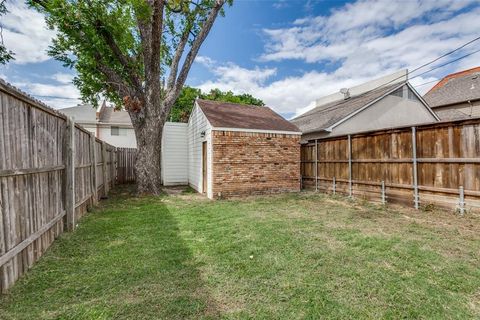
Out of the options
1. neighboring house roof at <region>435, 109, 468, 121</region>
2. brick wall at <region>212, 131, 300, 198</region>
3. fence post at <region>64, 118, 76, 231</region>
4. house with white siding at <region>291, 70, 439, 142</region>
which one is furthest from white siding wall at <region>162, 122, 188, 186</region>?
neighboring house roof at <region>435, 109, 468, 121</region>

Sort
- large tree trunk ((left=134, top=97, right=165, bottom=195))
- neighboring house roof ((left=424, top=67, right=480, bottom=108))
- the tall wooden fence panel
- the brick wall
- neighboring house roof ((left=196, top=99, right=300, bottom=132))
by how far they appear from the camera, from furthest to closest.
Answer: neighboring house roof ((left=424, top=67, right=480, bottom=108)) < the tall wooden fence panel < large tree trunk ((left=134, top=97, right=165, bottom=195)) < neighboring house roof ((left=196, top=99, right=300, bottom=132)) < the brick wall

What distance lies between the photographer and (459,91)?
1945 cm

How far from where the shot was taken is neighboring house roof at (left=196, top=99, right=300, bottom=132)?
9242mm

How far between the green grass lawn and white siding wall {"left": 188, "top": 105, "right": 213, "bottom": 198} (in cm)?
365

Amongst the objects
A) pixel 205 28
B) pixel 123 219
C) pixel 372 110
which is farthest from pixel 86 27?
pixel 372 110

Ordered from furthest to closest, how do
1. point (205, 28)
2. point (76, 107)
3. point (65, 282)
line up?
point (76, 107) → point (205, 28) → point (65, 282)

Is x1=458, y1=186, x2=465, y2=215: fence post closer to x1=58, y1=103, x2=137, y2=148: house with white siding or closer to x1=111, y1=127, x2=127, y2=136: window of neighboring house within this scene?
x1=58, y1=103, x2=137, y2=148: house with white siding

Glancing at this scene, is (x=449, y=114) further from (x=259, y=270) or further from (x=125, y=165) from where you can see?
(x=125, y=165)

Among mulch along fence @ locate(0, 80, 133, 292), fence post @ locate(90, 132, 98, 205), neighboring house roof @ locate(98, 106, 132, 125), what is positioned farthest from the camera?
neighboring house roof @ locate(98, 106, 132, 125)

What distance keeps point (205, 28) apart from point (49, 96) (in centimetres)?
2832

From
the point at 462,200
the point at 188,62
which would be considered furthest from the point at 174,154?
the point at 462,200

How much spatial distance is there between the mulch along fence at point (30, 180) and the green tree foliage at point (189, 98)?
63.9ft

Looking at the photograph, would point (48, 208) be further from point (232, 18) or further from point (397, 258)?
point (232, 18)

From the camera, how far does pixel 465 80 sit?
20.1 meters
